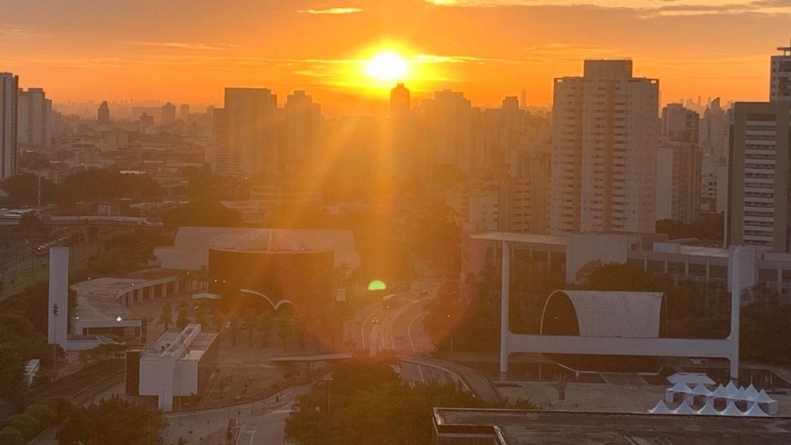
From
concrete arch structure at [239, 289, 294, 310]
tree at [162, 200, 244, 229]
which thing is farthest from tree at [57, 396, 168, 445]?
tree at [162, 200, 244, 229]

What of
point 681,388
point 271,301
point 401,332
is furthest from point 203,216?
point 681,388

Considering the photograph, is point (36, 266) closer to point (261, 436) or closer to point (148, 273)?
point (148, 273)

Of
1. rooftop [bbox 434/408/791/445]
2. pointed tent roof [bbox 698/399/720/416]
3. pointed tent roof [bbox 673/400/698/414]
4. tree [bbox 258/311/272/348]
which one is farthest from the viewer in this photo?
tree [bbox 258/311/272/348]

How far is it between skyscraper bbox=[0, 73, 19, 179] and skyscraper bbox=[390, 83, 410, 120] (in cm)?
973

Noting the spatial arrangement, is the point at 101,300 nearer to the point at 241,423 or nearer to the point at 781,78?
the point at 241,423

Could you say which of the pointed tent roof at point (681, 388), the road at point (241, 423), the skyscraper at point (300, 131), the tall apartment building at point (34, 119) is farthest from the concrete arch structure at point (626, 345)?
the tall apartment building at point (34, 119)

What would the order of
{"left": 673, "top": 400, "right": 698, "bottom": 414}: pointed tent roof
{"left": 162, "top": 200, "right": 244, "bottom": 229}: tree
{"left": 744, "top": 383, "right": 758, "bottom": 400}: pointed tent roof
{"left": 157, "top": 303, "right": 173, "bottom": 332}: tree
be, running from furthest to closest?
1. {"left": 162, "top": 200, "right": 244, "bottom": 229}: tree
2. {"left": 157, "top": 303, "right": 173, "bottom": 332}: tree
3. {"left": 744, "top": 383, "right": 758, "bottom": 400}: pointed tent roof
4. {"left": 673, "top": 400, "right": 698, "bottom": 414}: pointed tent roof

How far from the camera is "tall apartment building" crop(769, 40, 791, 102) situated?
14125 mm

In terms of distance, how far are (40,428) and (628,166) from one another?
960 cm

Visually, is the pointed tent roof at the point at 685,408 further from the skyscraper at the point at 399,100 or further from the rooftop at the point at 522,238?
the skyscraper at the point at 399,100

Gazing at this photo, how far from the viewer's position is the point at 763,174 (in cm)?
1330

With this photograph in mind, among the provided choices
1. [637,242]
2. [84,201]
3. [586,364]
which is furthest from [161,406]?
[84,201]

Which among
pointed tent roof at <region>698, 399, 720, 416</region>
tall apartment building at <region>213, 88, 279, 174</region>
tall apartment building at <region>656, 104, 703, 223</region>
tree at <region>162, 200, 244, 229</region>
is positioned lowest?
pointed tent roof at <region>698, 399, 720, 416</region>

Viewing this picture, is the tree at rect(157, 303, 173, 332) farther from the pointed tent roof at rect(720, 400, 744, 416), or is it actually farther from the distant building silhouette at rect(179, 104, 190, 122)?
the distant building silhouette at rect(179, 104, 190, 122)
